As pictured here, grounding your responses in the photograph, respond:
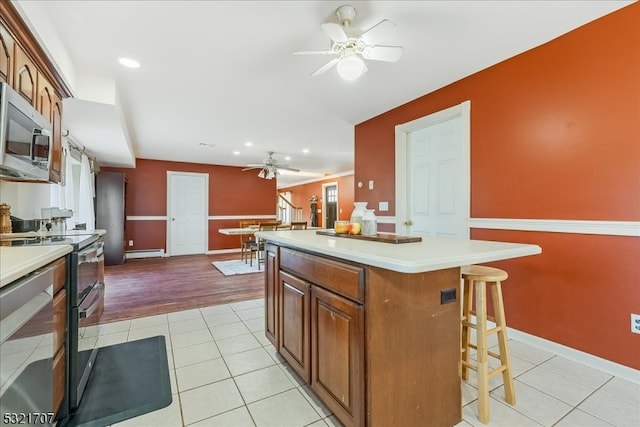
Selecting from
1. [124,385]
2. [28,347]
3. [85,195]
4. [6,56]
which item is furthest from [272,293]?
[85,195]

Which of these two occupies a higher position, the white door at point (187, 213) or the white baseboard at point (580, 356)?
the white door at point (187, 213)

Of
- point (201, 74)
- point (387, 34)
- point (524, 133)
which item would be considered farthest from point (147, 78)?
point (524, 133)

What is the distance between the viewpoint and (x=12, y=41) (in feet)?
5.33

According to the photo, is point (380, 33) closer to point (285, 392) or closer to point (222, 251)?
point (285, 392)

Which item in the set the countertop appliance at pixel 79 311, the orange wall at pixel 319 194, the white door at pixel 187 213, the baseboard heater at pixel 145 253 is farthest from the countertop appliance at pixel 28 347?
the orange wall at pixel 319 194

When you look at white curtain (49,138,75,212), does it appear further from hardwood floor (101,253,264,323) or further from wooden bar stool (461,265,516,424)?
A: wooden bar stool (461,265,516,424)

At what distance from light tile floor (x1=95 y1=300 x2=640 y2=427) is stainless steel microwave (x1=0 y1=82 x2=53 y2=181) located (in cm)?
145

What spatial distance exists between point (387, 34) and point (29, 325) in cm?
227

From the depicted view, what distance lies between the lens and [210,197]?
24.1 ft

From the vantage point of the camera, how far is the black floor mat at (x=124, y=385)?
153cm

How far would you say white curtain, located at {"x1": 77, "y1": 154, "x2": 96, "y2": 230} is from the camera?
460cm

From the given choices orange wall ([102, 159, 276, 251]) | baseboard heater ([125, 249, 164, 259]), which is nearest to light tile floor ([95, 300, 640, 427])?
baseboard heater ([125, 249, 164, 259])

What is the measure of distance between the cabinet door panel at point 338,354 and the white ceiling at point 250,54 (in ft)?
5.90

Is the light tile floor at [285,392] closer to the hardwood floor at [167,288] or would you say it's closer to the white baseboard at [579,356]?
the white baseboard at [579,356]
